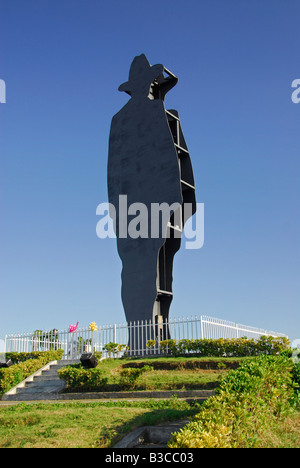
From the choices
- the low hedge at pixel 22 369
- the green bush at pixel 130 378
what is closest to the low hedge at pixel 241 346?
the green bush at pixel 130 378

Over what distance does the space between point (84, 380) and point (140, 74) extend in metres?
14.4

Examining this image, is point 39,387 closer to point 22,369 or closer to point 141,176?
point 22,369

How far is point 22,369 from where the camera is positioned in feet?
53.6

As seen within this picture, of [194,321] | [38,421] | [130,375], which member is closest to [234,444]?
[38,421]

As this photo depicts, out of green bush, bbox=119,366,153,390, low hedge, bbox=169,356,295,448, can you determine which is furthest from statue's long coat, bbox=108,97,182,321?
low hedge, bbox=169,356,295,448

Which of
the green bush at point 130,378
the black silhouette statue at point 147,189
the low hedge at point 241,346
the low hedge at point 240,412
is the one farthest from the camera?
the black silhouette statue at point 147,189

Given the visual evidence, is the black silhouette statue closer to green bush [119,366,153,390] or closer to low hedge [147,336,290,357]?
low hedge [147,336,290,357]

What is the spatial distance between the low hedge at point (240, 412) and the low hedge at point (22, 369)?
9.86 m

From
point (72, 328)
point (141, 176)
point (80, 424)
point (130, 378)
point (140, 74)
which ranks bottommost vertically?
point (80, 424)

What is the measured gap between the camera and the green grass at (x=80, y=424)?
6.82 metres

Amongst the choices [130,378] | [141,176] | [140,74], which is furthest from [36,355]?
[140,74]

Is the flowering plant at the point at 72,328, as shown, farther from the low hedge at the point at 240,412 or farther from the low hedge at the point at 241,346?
the low hedge at the point at 240,412

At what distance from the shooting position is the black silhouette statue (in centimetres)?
1930

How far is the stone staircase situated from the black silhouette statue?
354 centimetres
